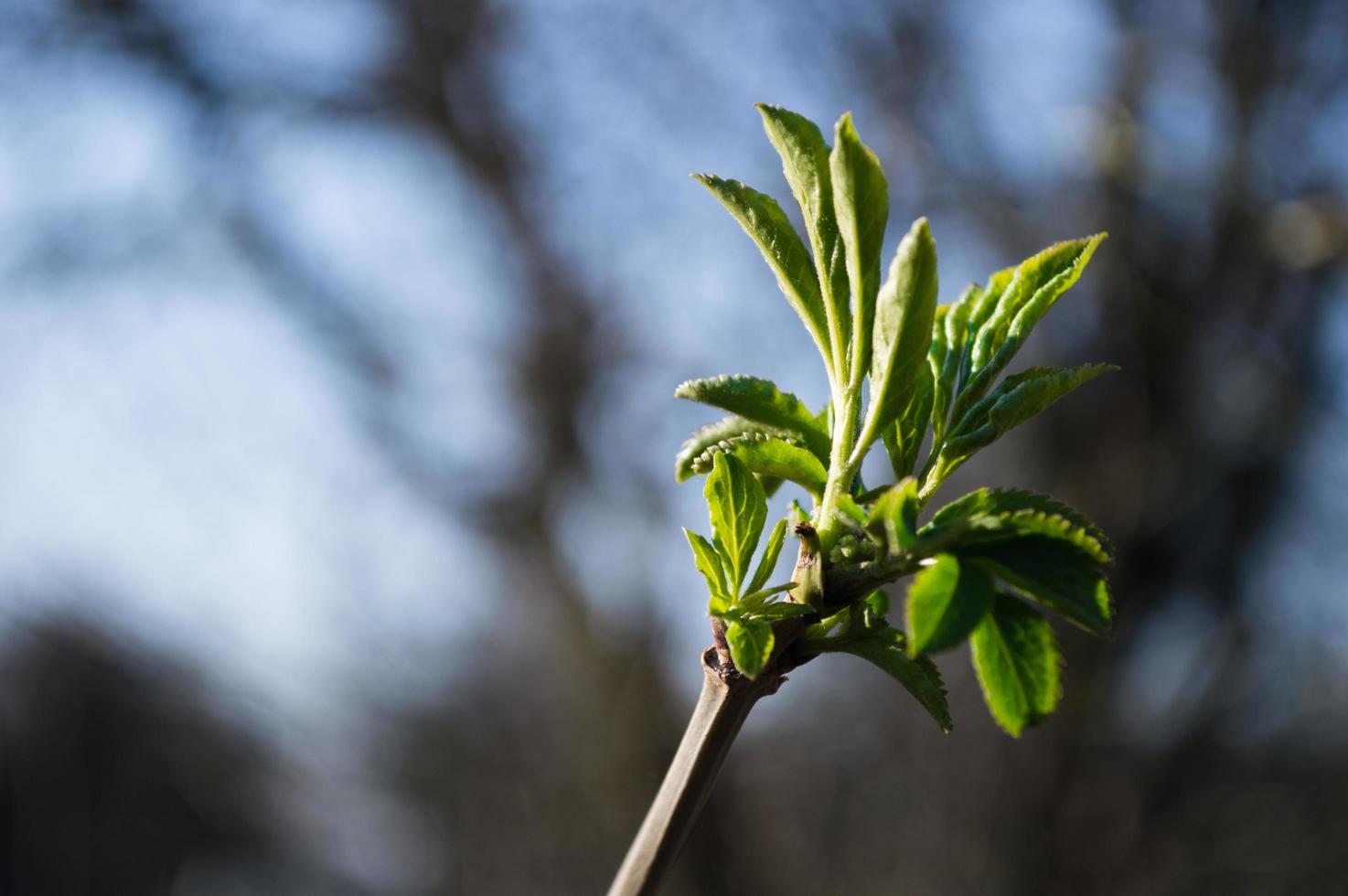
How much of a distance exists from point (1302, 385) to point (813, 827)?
2096mm

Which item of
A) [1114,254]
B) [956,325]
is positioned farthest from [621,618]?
[956,325]

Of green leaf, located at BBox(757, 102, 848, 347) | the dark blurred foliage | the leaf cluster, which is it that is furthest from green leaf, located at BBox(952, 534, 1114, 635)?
the dark blurred foliage

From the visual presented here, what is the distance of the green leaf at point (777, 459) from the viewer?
345 millimetres

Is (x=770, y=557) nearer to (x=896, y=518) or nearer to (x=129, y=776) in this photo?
(x=896, y=518)

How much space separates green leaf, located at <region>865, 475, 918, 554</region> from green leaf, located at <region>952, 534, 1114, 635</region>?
0.02m

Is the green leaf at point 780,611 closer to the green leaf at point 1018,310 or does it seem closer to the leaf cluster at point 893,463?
the leaf cluster at point 893,463

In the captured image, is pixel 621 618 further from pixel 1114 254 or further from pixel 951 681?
pixel 1114 254

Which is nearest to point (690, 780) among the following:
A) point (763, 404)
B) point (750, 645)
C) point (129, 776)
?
point (750, 645)

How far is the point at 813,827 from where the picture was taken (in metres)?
3.31

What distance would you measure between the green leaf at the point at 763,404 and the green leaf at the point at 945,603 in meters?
0.10

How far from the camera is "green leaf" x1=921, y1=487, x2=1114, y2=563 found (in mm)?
284

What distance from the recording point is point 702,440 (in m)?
0.40

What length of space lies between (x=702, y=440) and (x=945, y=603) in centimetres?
15

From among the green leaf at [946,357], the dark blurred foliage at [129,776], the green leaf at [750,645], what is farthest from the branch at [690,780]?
the dark blurred foliage at [129,776]
